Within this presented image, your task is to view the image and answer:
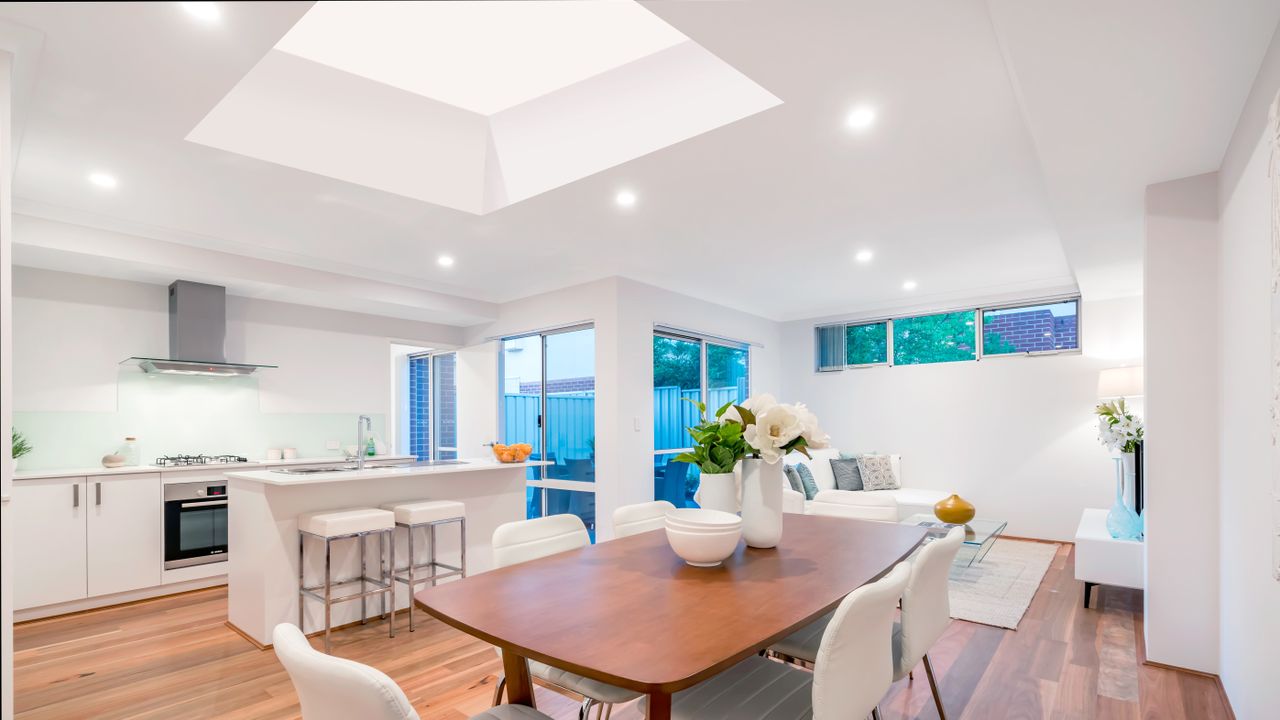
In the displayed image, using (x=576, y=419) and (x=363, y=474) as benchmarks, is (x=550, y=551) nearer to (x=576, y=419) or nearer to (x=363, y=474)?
(x=363, y=474)

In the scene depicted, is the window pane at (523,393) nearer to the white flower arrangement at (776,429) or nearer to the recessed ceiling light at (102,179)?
the recessed ceiling light at (102,179)

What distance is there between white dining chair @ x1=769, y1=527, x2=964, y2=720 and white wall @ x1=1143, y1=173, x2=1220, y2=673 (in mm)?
1604

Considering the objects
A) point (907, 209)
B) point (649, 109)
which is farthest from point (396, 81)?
point (907, 209)

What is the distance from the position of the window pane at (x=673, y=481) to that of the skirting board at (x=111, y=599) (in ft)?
11.1

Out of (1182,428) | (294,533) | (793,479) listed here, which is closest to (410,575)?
(294,533)

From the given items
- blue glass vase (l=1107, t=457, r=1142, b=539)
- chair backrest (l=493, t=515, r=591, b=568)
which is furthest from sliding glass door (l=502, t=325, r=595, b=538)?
blue glass vase (l=1107, t=457, r=1142, b=539)

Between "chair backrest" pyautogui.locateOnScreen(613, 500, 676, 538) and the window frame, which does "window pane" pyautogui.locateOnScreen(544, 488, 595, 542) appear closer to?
"chair backrest" pyautogui.locateOnScreen(613, 500, 676, 538)

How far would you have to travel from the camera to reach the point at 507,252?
452 cm

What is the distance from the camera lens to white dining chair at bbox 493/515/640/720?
5.68 ft

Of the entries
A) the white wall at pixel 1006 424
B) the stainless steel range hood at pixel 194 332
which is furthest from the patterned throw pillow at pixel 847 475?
the stainless steel range hood at pixel 194 332

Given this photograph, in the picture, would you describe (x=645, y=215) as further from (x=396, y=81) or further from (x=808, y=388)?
(x=808, y=388)

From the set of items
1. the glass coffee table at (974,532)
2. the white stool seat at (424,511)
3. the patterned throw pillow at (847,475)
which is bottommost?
the glass coffee table at (974,532)

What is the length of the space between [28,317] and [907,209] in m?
5.72

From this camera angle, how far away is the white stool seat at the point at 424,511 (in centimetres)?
356
